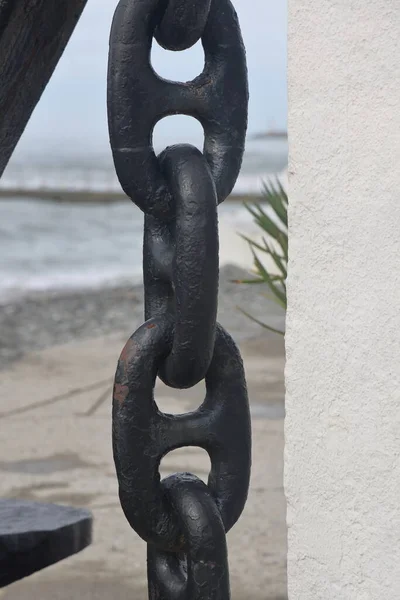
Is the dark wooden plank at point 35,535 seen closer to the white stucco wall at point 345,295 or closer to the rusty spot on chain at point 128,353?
the white stucco wall at point 345,295

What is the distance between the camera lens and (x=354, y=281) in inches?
44.6

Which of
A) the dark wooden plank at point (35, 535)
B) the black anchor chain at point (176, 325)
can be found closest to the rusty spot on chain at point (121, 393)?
the black anchor chain at point (176, 325)

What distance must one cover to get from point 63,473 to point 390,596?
2798 mm

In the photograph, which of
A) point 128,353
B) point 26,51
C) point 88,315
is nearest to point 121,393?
point 128,353

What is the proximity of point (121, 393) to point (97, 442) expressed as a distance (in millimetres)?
3526

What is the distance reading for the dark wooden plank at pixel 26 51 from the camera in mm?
871

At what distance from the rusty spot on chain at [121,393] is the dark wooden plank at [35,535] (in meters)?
0.54

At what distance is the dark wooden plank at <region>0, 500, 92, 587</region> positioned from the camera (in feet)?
4.11

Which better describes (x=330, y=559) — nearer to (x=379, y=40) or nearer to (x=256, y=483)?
(x=379, y=40)

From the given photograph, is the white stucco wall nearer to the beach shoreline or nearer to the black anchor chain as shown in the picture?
the black anchor chain

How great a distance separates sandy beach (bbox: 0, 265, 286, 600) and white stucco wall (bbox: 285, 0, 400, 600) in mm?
1682

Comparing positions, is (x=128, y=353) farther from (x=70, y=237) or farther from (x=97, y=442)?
(x=70, y=237)

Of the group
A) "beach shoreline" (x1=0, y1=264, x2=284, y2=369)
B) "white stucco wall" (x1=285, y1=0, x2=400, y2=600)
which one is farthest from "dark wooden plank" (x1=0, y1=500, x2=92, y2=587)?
"beach shoreline" (x1=0, y1=264, x2=284, y2=369)

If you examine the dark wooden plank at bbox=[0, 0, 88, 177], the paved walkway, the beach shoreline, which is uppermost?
the beach shoreline
